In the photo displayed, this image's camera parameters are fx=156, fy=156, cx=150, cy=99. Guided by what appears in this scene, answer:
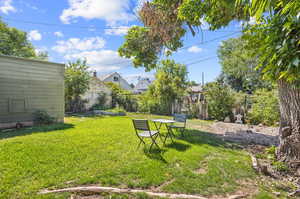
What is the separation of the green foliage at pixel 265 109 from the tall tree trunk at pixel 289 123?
17.6ft

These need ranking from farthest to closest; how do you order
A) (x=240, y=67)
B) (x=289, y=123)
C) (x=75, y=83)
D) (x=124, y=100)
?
(x=240, y=67)
(x=124, y=100)
(x=75, y=83)
(x=289, y=123)

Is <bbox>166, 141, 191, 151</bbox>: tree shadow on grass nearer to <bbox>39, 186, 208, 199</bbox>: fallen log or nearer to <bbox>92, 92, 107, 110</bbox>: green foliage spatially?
<bbox>39, 186, 208, 199</bbox>: fallen log

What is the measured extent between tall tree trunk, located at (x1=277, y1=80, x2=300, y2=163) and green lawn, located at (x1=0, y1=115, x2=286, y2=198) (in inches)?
30.9

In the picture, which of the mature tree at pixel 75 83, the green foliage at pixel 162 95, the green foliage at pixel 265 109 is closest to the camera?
the green foliage at pixel 265 109

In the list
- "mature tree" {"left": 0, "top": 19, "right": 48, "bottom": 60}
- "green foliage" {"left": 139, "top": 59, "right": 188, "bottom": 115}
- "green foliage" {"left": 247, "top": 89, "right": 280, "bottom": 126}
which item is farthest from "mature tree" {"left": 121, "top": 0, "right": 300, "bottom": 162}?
"mature tree" {"left": 0, "top": 19, "right": 48, "bottom": 60}

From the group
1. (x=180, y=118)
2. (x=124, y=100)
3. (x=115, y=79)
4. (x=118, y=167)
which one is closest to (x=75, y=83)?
(x=124, y=100)

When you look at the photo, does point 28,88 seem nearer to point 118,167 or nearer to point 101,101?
point 118,167

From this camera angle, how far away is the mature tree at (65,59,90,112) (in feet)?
39.2

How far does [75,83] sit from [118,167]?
35.0ft

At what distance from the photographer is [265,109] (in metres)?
8.14

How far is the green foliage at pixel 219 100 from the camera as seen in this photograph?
9344 mm

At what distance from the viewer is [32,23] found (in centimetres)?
1350

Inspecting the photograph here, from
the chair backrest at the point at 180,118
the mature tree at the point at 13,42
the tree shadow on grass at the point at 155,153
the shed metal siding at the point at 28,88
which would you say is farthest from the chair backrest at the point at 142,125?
the mature tree at the point at 13,42

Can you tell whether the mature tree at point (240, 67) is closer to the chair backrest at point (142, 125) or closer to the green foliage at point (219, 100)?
the green foliage at point (219, 100)
